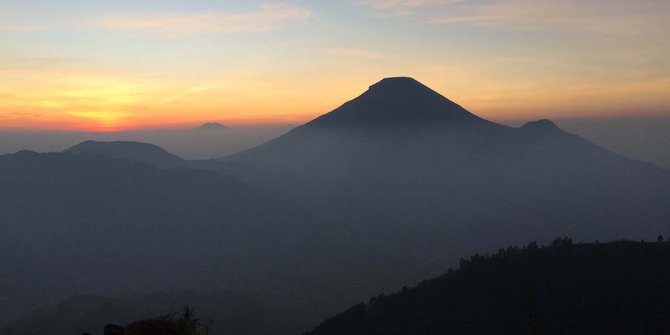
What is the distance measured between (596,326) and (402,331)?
31314mm

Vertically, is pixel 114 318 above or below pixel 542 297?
below

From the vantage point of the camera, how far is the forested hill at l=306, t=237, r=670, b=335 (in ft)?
255

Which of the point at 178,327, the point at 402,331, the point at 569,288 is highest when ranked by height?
the point at 178,327

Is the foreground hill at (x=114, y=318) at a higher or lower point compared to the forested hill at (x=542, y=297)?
lower

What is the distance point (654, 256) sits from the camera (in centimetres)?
9425

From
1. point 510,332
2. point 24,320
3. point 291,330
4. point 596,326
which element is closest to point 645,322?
point 596,326

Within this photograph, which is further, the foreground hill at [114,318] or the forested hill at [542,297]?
the foreground hill at [114,318]

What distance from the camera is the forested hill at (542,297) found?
255ft

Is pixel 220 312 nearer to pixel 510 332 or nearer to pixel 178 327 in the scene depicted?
pixel 510 332

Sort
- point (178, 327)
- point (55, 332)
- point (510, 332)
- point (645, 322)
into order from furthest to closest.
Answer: point (55, 332) < point (510, 332) < point (645, 322) < point (178, 327)

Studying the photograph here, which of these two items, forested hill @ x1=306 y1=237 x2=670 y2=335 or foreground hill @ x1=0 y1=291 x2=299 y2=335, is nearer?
forested hill @ x1=306 y1=237 x2=670 y2=335

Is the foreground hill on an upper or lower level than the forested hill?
lower

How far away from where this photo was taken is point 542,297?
296ft

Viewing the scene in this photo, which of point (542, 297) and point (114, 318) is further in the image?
point (114, 318)
